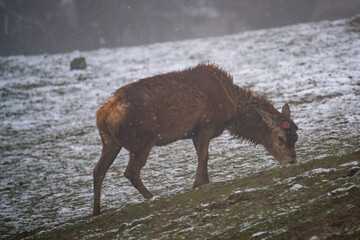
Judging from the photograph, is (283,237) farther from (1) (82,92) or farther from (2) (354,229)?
(1) (82,92)

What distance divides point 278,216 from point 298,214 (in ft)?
0.77

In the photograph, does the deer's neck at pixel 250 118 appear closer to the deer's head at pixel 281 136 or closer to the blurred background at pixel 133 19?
the deer's head at pixel 281 136

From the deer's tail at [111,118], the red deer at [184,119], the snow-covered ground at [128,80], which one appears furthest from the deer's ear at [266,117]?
the deer's tail at [111,118]

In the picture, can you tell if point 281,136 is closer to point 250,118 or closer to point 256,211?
point 250,118

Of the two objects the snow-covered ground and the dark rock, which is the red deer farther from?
the dark rock

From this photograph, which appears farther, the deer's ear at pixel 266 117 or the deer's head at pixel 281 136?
the deer's ear at pixel 266 117

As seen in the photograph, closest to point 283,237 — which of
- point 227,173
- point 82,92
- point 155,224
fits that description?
point 155,224

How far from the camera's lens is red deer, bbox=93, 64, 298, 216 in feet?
20.0

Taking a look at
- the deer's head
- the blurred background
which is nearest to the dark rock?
the blurred background

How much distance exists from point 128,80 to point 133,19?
12.7 metres

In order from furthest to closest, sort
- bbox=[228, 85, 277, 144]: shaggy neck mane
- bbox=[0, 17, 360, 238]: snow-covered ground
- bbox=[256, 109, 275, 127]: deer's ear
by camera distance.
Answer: bbox=[0, 17, 360, 238]: snow-covered ground → bbox=[228, 85, 277, 144]: shaggy neck mane → bbox=[256, 109, 275, 127]: deer's ear

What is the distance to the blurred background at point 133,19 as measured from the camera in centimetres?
2822

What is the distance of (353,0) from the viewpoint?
27891 millimetres

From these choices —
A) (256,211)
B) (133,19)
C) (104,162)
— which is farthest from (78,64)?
(256,211)
